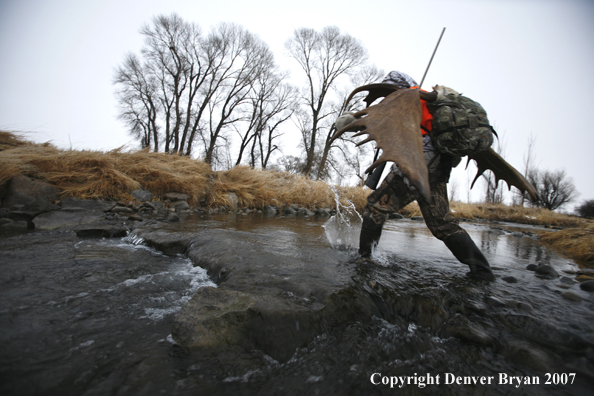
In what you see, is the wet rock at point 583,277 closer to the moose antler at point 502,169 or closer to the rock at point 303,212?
the moose antler at point 502,169

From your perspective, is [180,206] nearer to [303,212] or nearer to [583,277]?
[303,212]

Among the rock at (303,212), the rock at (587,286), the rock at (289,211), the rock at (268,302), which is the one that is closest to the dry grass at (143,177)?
the rock at (289,211)

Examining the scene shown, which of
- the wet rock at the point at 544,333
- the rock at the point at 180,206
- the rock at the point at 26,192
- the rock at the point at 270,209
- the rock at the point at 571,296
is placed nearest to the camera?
the wet rock at the point at 544,333

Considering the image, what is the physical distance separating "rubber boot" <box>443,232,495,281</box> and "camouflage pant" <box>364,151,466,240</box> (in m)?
0.06

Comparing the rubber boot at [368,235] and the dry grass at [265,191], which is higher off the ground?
the dry grass at [265,191]

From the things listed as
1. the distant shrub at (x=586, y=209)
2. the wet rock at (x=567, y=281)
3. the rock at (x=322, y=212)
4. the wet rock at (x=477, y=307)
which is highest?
A: the distant shrub at (x=586, y=209)

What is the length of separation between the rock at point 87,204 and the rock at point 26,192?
0.81 ft

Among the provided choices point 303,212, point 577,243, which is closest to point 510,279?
point 577,243

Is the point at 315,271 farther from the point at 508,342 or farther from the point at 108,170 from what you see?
the point at 108,170

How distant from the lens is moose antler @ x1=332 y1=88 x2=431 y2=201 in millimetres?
1292

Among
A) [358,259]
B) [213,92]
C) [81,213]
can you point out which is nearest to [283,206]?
[81,213]

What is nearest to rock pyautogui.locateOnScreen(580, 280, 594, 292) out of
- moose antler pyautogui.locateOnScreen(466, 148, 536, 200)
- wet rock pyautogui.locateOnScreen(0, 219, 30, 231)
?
moose antler pyautogui.locateOnScreen(466, 148, 536, 200)

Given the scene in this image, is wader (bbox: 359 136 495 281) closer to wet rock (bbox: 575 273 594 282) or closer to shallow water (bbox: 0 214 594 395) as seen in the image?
shallow water (bbox: 0 214 594 395)

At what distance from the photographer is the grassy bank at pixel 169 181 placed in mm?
4234
